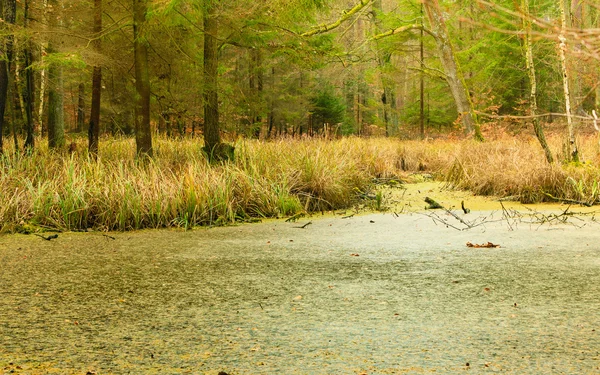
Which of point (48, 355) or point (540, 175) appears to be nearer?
point (48, 355)

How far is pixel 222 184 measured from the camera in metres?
5.39

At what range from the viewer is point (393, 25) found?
14.8 meters

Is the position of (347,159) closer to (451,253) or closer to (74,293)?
(451,253)

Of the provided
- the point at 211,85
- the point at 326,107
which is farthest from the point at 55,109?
the point at 326,107

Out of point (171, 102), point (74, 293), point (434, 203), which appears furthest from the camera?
point (171, 102)

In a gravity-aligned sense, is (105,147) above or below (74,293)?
above

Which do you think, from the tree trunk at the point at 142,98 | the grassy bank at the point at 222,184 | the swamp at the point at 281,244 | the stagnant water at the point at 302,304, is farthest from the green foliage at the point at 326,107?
the stagnant water at the point at 302,304

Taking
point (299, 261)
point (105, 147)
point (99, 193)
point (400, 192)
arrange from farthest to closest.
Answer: point (105, 147) < point (400, 192) < point (99, 193) < point (299, 261)

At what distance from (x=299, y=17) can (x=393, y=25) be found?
737 cm

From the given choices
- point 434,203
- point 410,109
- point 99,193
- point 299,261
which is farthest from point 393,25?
point 299,261

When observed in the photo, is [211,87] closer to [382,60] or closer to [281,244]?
[281,244]

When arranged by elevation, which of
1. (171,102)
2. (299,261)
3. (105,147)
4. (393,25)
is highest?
(393,25)

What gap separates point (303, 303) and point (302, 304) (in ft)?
0.05

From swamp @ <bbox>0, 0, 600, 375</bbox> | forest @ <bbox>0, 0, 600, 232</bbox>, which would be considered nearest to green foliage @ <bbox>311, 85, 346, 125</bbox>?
forest @ <bbox>0, 0, 600, 232</bbox>
